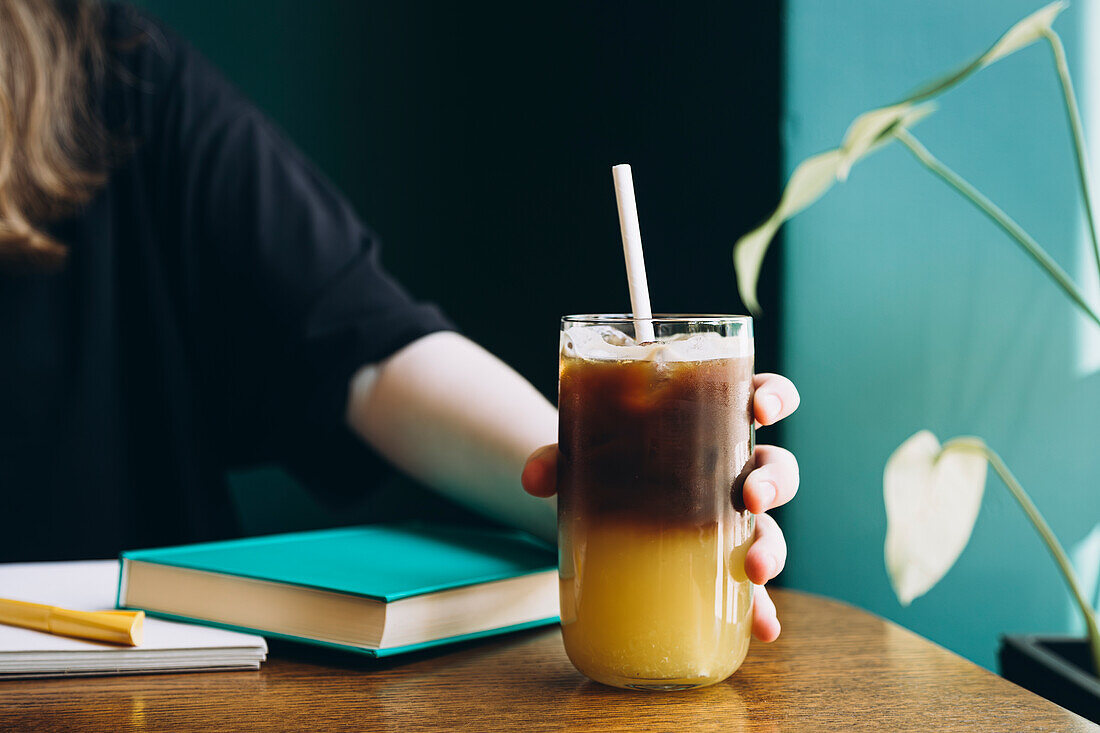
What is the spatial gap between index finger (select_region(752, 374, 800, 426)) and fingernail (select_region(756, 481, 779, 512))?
4 cm

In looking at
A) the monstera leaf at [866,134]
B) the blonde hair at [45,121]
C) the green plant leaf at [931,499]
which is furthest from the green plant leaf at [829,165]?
the blonde hair at [45,121]

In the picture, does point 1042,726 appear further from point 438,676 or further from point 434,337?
point 434,337

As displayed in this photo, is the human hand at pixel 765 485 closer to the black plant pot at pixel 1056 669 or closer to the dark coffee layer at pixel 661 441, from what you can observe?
the dark coffee layer at pixel 661 441

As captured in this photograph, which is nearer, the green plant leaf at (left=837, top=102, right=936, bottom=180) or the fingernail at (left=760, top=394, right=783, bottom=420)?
the fingernail at (left=760, top=394, right=783, bottom=420)

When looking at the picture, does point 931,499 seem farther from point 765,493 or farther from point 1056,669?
point 765,493

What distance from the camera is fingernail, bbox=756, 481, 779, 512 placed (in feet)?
1.98

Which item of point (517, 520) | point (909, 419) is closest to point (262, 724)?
point (517, 520)

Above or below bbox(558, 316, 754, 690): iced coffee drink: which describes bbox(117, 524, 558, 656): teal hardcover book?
below

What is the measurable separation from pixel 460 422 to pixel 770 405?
44 cm

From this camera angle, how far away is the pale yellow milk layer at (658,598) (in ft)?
1.95

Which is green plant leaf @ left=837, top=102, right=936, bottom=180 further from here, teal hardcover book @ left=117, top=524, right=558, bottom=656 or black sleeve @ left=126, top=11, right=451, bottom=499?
black sleeve @ left=126, top=11, right=451, bottom=499

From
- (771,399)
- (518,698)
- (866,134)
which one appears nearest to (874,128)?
(866,134)

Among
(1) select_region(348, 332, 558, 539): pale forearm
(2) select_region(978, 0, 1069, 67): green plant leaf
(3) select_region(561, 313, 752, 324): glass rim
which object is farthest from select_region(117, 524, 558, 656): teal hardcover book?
(2) select_region(978, 0, 1069, 67): green plant leaf

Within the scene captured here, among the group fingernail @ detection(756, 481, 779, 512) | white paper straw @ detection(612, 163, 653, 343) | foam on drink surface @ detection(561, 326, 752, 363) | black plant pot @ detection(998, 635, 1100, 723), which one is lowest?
black plant pot @ detection(998, 635, 1100, 723)
